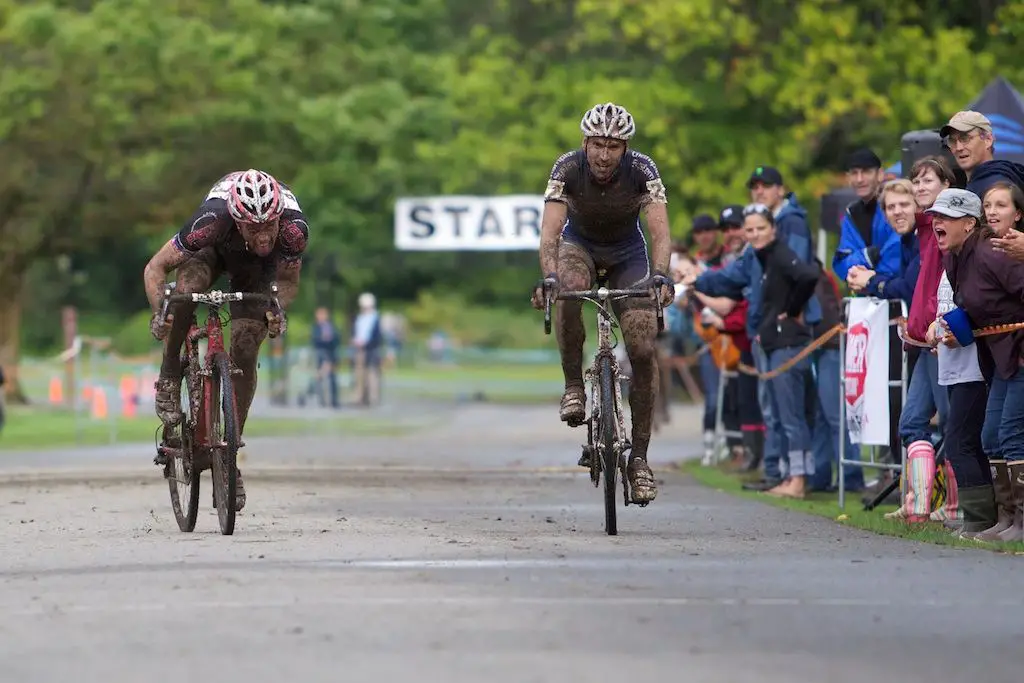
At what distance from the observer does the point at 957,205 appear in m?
12.7

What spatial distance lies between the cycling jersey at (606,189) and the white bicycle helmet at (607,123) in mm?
235

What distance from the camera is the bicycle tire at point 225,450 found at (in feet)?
42.4

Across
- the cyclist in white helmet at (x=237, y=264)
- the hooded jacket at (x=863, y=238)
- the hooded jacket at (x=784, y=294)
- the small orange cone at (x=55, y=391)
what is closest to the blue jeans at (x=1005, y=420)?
the hooded jacket at (x=863, y=238)

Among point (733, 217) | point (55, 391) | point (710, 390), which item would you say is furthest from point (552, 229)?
point (55, 391)

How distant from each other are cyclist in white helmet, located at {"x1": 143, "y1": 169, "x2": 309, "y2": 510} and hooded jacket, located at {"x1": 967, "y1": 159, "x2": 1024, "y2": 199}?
361cm

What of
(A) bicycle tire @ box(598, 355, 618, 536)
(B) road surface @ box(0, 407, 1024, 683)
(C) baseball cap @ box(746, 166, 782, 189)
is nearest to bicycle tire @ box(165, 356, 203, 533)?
(B) road surface @ box(0, 407, 1024, 683)

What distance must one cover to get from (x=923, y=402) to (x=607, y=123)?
2.46 meters

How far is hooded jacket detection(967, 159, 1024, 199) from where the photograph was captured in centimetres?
1295

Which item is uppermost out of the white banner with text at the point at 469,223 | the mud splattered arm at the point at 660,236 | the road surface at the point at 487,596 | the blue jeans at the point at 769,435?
the white banner with text at the point at 469,223

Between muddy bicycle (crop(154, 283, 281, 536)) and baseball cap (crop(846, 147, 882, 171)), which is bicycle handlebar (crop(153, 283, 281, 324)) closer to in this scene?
muddy bicycle (crop(154, 283, 281, 536))

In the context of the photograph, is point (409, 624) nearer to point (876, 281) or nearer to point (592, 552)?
point (592, 552)

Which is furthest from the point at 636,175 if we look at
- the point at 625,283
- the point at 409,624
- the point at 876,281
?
the point at 409,624

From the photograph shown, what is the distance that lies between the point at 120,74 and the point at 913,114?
39.5 feet

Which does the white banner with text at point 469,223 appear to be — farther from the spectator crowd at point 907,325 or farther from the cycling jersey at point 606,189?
the cycling jersey at point 606,189
